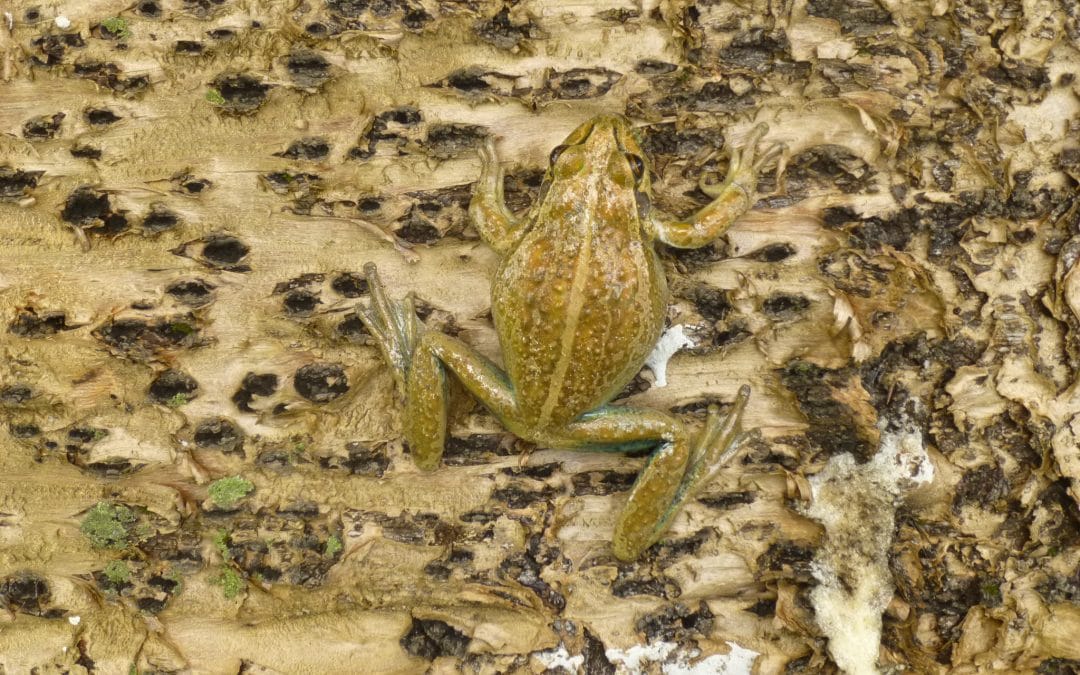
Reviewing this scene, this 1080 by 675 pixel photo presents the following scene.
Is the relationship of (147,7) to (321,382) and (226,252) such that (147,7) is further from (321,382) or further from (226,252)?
(321,382)

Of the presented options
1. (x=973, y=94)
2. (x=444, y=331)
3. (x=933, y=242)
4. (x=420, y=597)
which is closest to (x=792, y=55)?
(x=973, y=94)

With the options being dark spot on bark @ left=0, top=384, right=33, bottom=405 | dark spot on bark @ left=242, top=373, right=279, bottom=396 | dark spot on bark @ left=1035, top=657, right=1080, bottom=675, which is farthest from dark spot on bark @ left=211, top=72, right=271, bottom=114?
dark spot on bark @ left=1035, top=657, right=1080, bottom=675

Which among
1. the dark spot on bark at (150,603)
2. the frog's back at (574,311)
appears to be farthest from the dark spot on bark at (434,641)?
the dark spot on bark at (150,603)

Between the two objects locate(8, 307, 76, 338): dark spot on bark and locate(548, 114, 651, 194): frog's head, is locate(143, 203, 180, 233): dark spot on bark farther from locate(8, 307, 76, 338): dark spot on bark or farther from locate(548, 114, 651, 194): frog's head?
locate(548, 114, 651, 194): frog's head

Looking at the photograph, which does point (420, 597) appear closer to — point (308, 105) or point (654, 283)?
point (654, 283)

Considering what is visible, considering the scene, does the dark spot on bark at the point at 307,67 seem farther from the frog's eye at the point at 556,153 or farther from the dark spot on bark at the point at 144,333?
the dark spot on bark at the point at 144,333

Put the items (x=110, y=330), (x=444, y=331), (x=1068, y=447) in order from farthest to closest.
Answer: (x=444, y=331)
(x=110, y=330)
(x=1068, y=447)
